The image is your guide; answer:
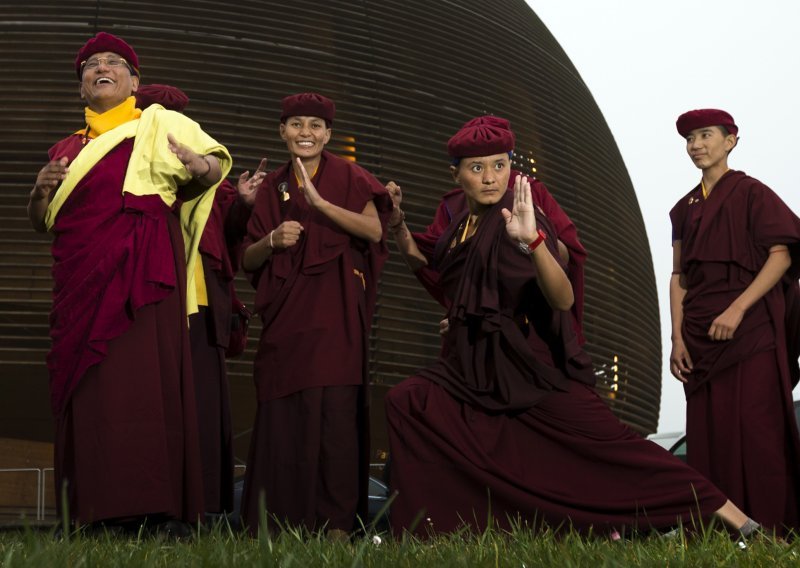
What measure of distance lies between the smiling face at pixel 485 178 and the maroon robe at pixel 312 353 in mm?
616

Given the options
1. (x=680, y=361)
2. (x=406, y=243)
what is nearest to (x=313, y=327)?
(x=406, y=243)

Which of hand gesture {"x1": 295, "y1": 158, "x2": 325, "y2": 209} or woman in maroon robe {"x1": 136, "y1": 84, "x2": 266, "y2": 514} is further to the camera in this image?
woman in maroon robe {"x1": 136, "y1": 84, "x2": 266, "y2": 514}

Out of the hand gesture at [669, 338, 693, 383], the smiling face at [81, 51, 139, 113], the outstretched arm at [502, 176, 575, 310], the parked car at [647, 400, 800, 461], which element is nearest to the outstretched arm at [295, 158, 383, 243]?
the smiling face at [81, 51, 139, 113]

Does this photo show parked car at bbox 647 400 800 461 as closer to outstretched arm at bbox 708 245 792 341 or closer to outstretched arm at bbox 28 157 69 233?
outstretched arm at bbox 708 245 792 341

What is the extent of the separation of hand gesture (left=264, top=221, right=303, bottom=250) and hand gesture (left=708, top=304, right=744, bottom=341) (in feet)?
5.56

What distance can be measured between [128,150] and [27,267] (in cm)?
413

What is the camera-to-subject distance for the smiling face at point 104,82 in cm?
438

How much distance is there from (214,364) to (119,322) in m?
1.13

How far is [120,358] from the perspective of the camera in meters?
4.02

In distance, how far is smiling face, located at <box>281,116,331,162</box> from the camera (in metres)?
4.82

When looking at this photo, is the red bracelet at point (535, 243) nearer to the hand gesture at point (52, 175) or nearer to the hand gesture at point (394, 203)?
the hand gesture at point (394, 203)

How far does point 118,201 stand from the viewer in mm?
4207

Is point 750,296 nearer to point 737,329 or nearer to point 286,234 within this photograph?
point 737,329

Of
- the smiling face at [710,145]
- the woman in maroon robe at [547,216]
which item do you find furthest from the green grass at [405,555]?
the smiling face at [710,145]
